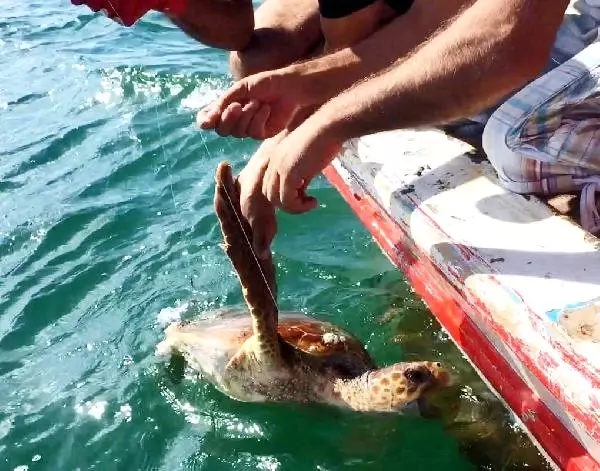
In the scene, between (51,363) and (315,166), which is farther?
(51,363)

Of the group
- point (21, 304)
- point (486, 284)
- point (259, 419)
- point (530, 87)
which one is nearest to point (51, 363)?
point (21, 304)

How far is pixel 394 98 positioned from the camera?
179 cm

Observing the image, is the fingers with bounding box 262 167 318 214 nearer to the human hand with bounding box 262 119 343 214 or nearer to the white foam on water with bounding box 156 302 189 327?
the human hand with bounding box 262 119 343 214

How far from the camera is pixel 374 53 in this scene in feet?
8.66

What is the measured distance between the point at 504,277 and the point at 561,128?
476 mm

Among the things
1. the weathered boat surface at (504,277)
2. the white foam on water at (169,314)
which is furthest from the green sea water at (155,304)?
the weathered boat surface at (504,277)

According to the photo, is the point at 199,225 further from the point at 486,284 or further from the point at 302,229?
the point at 486,284

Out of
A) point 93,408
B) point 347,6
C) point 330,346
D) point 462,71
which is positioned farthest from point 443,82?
point 93,408

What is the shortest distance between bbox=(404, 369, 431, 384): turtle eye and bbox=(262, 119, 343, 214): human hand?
2.42 feet

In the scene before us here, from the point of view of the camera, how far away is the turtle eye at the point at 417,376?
238 cm

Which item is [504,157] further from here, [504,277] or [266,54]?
[266,54]

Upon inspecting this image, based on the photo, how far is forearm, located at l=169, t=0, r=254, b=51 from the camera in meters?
3.19

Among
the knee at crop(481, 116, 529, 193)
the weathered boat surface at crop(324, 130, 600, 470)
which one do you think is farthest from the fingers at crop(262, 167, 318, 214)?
the knee at crop(481, 116, 529, 193)

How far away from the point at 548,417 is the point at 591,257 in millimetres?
434
